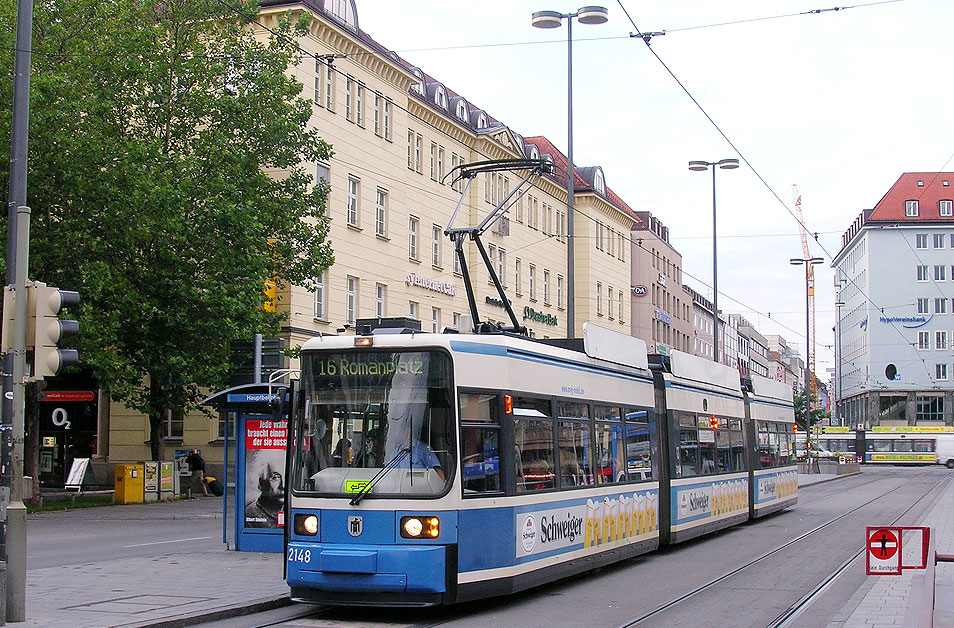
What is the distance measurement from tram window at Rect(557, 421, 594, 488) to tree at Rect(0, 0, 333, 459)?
16771 millimetres

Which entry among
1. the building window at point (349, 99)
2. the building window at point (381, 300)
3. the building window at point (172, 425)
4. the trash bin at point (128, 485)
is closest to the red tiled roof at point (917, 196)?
the building window at point (381, 300)

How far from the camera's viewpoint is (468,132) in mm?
51062

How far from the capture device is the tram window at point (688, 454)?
1847 centimetres

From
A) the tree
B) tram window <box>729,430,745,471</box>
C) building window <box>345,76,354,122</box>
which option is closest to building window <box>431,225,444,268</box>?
building window <box>345,76,354,122</box>

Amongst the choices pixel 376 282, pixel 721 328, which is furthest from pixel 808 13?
pixel 721 328

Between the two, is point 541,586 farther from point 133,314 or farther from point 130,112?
point 130,112

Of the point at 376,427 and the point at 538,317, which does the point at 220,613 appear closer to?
the point at 376,427

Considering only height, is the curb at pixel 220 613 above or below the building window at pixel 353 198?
below

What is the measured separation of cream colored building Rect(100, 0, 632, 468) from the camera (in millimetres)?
39094

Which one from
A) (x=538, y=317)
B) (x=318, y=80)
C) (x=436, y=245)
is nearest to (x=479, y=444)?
(x=318, y=80)

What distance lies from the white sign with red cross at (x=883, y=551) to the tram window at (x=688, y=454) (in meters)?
7.42

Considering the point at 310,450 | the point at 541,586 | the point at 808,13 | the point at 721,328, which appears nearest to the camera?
the point at 310,450

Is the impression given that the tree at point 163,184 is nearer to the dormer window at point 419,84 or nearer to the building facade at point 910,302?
the dormer window at point 419,84

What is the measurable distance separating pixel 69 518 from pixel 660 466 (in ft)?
54.5
